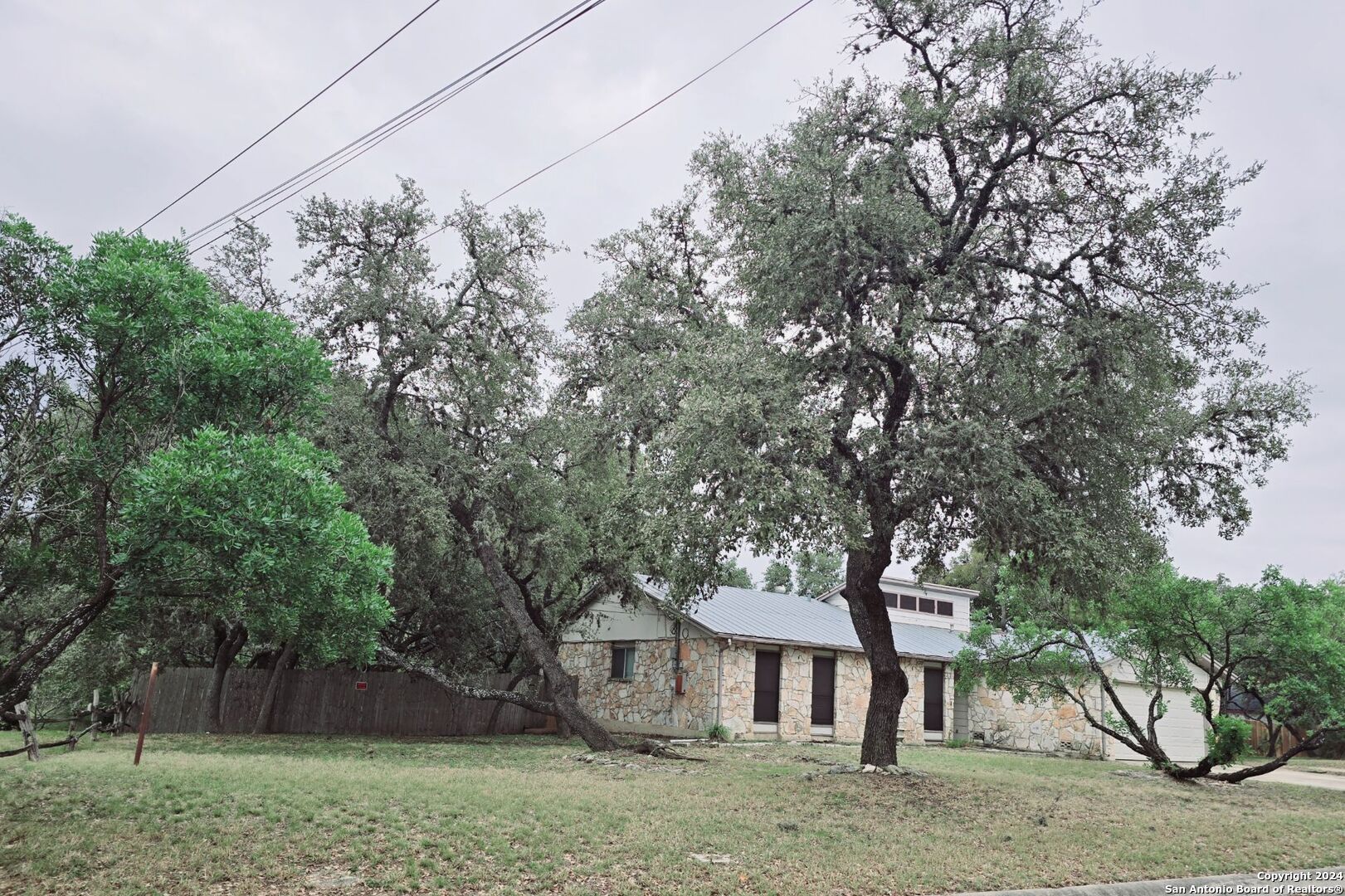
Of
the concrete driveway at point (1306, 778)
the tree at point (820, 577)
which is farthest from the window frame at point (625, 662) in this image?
the tree at point (820, 577)

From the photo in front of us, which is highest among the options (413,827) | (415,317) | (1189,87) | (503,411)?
(1189,87)

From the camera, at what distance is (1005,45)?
12.3 metres

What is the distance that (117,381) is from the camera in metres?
7.78

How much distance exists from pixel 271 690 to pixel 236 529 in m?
15.4

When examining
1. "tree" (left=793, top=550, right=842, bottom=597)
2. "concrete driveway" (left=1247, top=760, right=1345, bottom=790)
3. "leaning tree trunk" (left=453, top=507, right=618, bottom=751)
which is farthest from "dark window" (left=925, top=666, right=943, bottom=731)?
"tree" (left=793, top=550, right=842, bottom=597)

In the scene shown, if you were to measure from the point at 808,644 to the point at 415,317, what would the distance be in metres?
13.4

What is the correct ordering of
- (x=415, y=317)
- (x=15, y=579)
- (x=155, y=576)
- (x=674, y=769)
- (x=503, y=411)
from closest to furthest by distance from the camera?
(x=155, y=576) → (x=15, y=579) → (x=674, y=769) → (x=415, y=317) → (x=503, y=411)

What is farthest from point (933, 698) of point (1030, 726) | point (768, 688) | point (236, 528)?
point (236, 528)

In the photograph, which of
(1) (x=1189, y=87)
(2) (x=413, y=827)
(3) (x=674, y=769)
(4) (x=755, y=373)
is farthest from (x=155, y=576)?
(1) (x=1189, y=87)

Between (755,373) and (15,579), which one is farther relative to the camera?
(755,373)

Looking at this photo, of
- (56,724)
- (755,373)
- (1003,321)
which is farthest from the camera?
(56,724)

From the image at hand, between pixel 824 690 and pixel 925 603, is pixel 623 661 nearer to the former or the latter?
pixel 824 690

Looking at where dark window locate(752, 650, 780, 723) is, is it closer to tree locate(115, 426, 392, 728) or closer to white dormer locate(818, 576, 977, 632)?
white dormer locate(818, 576, 977, 632)

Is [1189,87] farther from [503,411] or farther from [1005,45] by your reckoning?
[503,411]
